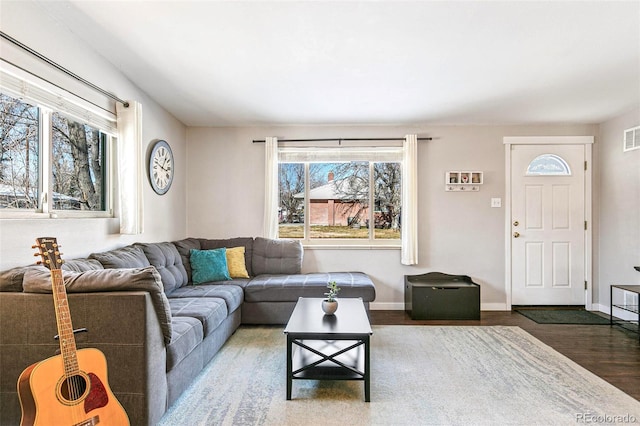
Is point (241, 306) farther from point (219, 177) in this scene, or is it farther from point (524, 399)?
point (524, 399)

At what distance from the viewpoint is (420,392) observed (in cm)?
223

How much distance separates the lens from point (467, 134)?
4.40 meters

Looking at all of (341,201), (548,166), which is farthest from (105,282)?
(548,166)

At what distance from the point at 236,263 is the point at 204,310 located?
1.41 metres

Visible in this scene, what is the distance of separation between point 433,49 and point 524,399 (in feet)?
7.95

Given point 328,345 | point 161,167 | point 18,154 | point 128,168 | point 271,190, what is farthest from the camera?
point 271,190

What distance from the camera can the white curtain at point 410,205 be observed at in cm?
422

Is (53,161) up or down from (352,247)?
up

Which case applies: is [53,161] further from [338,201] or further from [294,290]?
[338,201]

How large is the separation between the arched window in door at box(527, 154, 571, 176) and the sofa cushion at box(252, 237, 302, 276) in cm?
317

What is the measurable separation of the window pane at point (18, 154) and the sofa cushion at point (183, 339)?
1.17m

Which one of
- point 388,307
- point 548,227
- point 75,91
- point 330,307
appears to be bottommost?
point 388,307

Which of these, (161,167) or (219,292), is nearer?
(219,292)

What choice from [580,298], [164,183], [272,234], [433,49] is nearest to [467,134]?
[433,49]
